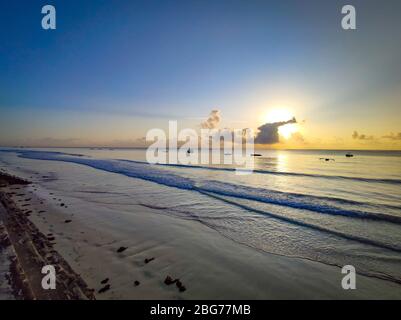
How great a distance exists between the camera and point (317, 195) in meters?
16.5

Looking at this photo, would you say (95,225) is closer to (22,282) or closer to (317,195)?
(22,282)

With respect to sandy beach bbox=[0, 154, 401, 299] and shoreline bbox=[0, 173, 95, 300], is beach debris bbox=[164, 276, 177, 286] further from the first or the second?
shoreline bbox=[0, 173, 95, 300]

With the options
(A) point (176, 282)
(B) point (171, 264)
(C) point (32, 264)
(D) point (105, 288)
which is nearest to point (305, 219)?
(B) point (171, 264)

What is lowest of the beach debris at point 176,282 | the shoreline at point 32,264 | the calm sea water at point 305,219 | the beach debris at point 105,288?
the calm sea water at point 305,219

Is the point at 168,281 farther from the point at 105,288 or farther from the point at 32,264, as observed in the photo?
the point at 32,264

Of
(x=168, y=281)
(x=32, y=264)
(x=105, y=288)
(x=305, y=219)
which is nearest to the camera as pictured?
(x=105, y=288)

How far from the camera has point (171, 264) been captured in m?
6.21

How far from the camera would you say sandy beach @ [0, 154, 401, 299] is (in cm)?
508

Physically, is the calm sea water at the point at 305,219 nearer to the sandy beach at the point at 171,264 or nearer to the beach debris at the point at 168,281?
the sandy beach at the point at 171,264

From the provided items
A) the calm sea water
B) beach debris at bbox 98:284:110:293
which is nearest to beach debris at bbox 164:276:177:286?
beach debris at bbox 98:284:110:293

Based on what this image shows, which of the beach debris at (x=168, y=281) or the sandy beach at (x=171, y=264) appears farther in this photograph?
the beach debris at (x=168, y=281)

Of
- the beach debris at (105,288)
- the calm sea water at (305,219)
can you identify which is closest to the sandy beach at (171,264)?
the beach debris at (105,288)

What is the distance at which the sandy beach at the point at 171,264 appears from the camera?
5078mm
